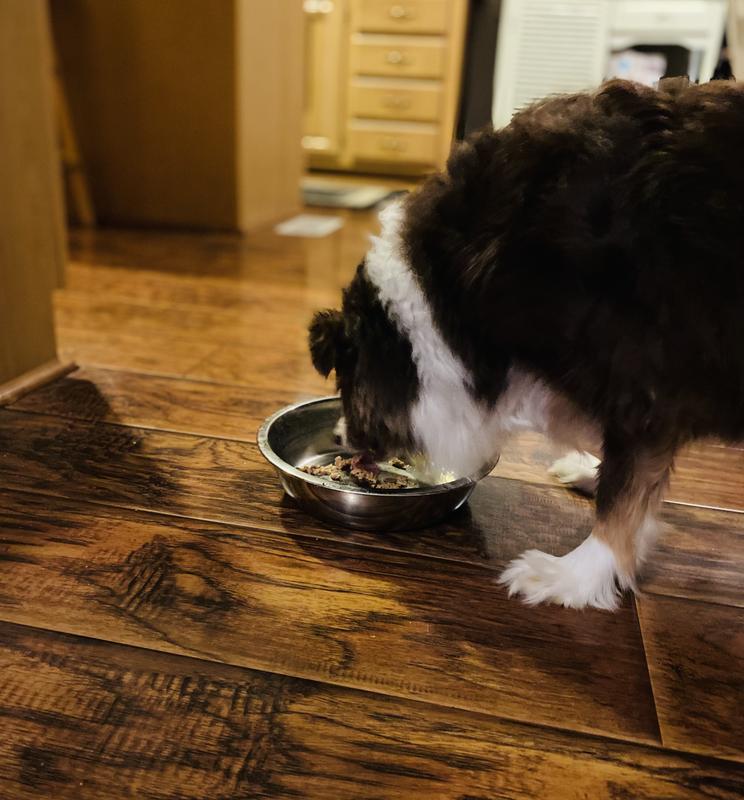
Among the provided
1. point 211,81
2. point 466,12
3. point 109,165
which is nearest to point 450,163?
point 211,81

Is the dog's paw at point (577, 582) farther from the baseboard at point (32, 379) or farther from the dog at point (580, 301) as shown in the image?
the baseboard at point (32, 379)

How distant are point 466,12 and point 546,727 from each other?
18.8 feet

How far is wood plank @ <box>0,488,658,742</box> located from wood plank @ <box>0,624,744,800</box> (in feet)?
0.12

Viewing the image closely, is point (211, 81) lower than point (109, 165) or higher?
higher

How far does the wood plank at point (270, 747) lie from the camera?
838 millimetres

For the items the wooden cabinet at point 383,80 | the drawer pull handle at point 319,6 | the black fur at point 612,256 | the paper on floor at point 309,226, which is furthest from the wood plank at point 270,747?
the drawer pull handle at point 319,6

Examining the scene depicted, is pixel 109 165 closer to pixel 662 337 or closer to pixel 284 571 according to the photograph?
pixel 284 571

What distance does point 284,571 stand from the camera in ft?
4.01

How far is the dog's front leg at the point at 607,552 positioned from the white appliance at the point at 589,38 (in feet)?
14.5

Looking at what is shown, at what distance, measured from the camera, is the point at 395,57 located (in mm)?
5887

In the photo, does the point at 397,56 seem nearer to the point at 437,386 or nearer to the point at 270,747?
the point at 437,386

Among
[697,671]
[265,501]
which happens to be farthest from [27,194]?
[697,671]

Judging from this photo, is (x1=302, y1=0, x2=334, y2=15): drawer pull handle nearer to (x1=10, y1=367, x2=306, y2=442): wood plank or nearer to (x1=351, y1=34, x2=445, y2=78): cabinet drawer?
(x1=351, y1=34, x2=445, y2=78): cabinet drawer

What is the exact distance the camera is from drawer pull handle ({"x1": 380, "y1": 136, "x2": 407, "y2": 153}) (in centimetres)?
614
